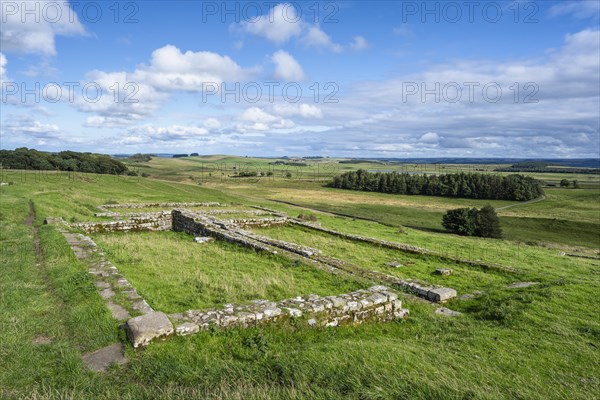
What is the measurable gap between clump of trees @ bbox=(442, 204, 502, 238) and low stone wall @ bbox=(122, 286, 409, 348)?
40.3 m

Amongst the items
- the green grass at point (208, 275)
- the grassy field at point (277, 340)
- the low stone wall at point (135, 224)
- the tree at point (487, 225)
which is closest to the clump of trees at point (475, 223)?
the tree at point (487, 225)

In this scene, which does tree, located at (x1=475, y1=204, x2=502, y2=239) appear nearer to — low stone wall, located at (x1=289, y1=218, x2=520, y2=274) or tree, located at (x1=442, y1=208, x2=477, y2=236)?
tree, located at (x1=442, y1=208, x2=477, y2=236)

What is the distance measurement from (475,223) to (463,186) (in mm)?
55122

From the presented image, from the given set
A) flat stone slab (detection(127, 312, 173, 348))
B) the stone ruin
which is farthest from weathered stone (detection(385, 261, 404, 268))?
flat stone slab (detection(127, 312, 173, 348))

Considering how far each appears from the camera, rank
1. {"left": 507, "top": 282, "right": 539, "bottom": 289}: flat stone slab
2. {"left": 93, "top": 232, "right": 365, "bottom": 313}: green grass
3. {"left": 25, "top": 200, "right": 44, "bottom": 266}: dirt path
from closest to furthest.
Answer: {"left": 93, "top": 232, "right": 365, "bottom": 313}: green grass
{"left": 507, "top": 282, "right": 539, "bottom": 289}: flat stone slab
{"left": 25, "top": 200, "right": 44, "bottom": 266}: dirt path

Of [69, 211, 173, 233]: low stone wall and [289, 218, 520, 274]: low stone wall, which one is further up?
[69, 211, 173, 233]: low stone wall

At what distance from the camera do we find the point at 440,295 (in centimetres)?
1009

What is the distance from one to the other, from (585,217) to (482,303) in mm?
72419

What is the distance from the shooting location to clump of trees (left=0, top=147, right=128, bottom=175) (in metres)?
59.3

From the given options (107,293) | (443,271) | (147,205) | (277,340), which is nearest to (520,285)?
(443,271)

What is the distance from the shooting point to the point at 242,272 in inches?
480

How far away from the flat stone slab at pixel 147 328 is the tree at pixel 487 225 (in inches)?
1777

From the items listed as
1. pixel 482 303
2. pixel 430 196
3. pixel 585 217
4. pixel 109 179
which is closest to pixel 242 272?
pixel 482 303

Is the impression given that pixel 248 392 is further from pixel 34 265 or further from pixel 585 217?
pixel 585 217
